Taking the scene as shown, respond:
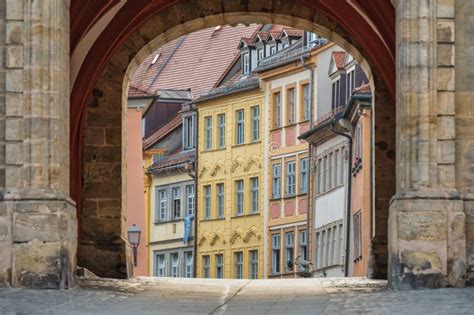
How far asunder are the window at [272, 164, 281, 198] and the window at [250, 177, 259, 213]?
1.75m

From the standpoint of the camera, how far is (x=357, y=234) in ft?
223

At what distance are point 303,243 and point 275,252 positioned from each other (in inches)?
148

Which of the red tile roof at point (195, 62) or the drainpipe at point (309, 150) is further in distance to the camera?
the red tile roof at point (195, 62)

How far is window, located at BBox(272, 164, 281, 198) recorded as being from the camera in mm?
88750

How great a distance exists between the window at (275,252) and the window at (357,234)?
719 inches

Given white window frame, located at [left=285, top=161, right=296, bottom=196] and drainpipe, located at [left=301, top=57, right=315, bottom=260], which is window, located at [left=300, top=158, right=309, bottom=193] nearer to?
drainpipe, located at [left=301, top=57, right=315, bottom=260]

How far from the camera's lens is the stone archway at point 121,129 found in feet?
129

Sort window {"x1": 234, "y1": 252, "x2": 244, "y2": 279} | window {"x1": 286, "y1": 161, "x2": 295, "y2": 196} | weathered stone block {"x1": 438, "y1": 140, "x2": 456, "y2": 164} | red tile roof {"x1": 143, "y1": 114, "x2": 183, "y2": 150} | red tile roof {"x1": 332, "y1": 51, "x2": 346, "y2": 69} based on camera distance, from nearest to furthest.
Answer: weathered stone block {"x1": 438, "y1": 140, "x2": 456, "y2": 164} < red tile roof {"x1": 332, "y1": 51, "x2": 346, "y2": 69} < window {"x1": 286, "y1": 161, "x2": 295, "y2": 196} < window {"x1": 234, "y1": 252, "x2": 244, "y2": 279} < red tile roof {"x1": 143, "y1": 114, "x2": 183, "y2": 150}

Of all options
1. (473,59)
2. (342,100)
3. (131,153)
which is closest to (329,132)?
(342,100)

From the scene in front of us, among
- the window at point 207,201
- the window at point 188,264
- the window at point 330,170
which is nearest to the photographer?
the window at point 330,170

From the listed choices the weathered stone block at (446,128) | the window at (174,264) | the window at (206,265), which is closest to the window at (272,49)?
the window at (206,265)

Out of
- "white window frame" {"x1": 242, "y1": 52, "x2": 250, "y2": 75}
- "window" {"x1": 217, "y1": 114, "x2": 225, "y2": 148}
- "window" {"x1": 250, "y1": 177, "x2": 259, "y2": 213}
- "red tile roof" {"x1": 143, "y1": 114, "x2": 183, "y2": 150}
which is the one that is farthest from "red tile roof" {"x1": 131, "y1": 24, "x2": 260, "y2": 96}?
"window" {"x1": 250, "y1": 177, "x2": 259, "y2": 213}

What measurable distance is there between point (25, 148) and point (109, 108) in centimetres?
845

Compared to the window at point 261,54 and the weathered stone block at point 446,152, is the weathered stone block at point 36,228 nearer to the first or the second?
the weathered stone block at point 446,152
